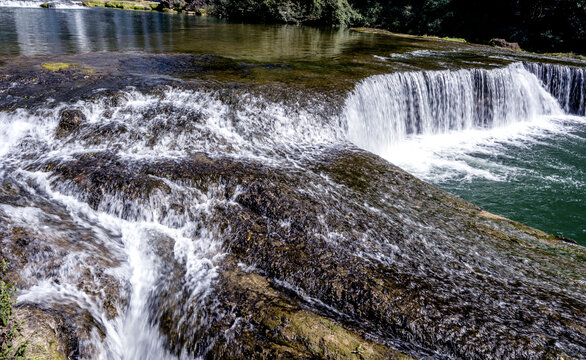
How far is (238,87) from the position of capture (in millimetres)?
10156

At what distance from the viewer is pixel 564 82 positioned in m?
17.2

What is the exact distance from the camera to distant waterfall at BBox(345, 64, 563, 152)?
1128cm

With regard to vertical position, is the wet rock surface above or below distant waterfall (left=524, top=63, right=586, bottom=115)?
below

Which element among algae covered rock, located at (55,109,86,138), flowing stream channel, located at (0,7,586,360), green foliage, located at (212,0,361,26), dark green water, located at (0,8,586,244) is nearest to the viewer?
flowing stream channel, located at (0,7,586,360)

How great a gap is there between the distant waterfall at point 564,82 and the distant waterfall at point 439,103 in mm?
417

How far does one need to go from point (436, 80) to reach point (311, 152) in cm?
822

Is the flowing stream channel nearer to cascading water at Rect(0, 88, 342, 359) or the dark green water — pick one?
cascading water at Rect(0, 88, 342, 359)

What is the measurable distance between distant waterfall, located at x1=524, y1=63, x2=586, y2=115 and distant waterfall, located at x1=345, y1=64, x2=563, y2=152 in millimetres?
417

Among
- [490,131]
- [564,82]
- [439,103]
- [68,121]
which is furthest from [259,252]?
[564,82]

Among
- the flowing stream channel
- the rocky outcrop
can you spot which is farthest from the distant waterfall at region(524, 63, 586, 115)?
the flowing stream channel

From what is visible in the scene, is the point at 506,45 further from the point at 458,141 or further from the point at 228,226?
the point at 228,226

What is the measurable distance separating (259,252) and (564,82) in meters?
19.6

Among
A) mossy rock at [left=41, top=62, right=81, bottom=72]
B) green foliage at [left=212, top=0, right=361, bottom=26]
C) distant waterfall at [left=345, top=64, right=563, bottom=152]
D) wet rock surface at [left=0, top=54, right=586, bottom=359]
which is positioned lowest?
wet rock surface at [left=0, top=54, right=586, bottom=359]

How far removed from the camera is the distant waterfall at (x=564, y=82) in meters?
17.1
